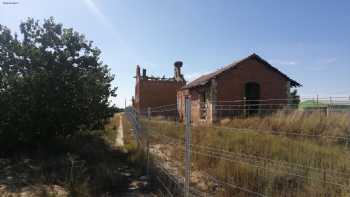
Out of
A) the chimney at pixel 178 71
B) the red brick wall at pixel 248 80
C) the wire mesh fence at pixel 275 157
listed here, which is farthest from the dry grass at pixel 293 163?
the chimney at pixel 178 71

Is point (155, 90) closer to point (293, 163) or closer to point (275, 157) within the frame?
point (275, 157)

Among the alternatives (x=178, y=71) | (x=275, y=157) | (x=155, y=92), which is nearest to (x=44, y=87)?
(x=275, y=157)

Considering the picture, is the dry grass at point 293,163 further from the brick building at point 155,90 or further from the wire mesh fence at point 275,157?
the brick building at point 155,90

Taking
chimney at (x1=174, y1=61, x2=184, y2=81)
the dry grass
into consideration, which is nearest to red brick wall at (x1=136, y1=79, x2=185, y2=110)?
chimney at (x1=174, y1=61, x2=184, y2=81)

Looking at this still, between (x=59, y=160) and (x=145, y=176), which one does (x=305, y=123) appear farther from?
(x=59, y=160)

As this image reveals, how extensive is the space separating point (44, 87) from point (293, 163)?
736cm

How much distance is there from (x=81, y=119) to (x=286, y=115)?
724 cm

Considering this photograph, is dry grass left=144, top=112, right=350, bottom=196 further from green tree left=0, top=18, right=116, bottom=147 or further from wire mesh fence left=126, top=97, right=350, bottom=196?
green tree left=0, top=18, right=116, bottom=147

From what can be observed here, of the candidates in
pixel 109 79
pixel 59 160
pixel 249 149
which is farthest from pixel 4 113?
pixel 249 149

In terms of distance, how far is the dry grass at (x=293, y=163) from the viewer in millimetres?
3738

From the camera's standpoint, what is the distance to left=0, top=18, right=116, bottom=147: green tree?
29.6ft

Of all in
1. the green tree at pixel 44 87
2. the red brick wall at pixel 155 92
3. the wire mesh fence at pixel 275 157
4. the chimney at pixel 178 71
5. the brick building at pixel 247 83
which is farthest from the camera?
the chimney at pixel 178 71

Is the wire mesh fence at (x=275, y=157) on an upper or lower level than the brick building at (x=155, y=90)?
lower

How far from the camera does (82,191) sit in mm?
5918
